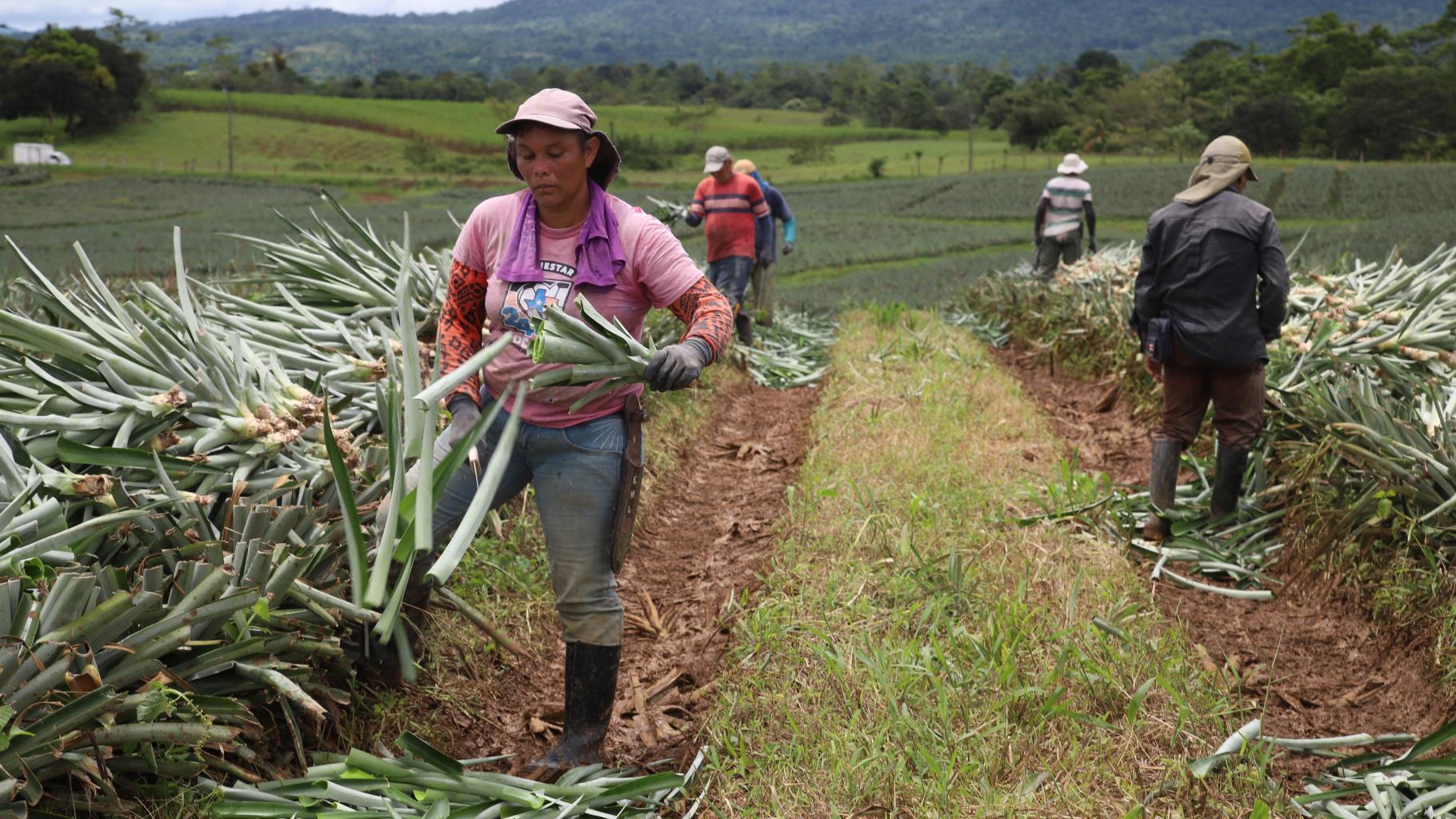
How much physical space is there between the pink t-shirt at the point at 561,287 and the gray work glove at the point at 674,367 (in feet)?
0.80

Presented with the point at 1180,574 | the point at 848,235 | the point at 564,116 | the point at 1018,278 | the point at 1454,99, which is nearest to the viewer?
the point at 564,116

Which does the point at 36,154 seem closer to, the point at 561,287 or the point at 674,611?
the point at 674,611

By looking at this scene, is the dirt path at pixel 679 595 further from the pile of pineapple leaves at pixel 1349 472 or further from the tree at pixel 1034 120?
the tree at pixel 1034 120

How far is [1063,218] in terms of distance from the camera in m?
11.2

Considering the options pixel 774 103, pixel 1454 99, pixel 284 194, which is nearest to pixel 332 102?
pixel 284 194

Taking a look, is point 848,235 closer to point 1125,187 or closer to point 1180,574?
point 1125,187

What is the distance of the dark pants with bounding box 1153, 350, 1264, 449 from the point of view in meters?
4.90

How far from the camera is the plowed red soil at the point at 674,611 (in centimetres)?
340

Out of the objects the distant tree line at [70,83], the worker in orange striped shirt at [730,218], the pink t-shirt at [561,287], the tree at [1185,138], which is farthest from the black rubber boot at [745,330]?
the distant tree line at [70,83]

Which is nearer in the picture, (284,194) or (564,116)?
(564,116)

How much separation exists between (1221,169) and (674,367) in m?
3.46

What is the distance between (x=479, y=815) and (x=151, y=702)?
2.44ft

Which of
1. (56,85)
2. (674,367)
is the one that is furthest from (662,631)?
(56,85)

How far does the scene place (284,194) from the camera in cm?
3509
